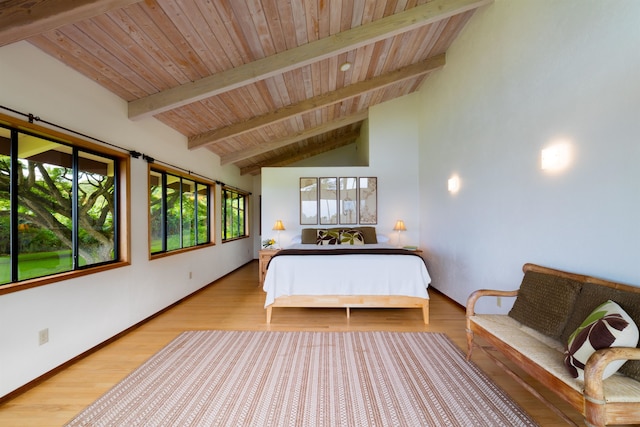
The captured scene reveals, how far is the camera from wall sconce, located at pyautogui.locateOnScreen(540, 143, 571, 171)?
77.9 inches

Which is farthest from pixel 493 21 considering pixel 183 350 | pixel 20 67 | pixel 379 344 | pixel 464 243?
pixel 183 350

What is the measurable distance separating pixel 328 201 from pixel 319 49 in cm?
301

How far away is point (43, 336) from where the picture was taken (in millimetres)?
1962

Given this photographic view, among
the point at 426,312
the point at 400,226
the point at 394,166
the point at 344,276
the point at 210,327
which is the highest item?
the point at 394,166

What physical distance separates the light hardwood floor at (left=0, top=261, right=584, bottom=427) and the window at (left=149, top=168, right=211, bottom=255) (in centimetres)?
90

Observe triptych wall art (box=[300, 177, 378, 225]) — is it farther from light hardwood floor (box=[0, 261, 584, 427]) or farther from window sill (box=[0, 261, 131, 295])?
window sill (box=[0, 261, 131, 295])

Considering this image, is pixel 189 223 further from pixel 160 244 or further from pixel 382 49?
pixel 382 49

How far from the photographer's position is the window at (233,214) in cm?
581

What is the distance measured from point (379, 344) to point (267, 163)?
560 centimetres

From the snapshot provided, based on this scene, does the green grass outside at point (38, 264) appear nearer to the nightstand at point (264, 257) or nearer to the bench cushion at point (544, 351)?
the nightstand at point (264, 257)

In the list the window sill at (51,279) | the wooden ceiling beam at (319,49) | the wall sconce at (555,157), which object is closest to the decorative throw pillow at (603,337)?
the wall sconce at (555,157)

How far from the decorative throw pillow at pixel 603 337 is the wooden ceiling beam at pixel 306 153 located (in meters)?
6.02

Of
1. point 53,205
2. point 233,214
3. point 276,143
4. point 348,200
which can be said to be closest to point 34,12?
point 53,205

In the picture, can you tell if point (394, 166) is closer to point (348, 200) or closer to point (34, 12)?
point (348, 200)
